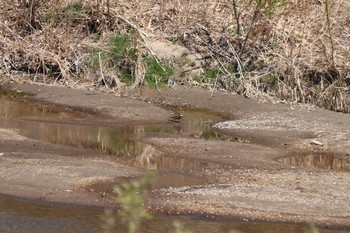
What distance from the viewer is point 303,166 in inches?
478

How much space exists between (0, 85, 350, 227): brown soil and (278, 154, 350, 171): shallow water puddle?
0.39ft

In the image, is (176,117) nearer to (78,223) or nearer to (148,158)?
(148,158)

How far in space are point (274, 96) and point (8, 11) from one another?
18.9ft

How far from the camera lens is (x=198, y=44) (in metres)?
18.8

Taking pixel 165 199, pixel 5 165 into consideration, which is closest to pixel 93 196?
pixel 165 199

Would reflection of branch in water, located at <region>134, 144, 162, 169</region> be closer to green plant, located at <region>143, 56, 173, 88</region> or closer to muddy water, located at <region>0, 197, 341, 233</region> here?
muddy water, located at <region>0, 197, 341, 233</region>

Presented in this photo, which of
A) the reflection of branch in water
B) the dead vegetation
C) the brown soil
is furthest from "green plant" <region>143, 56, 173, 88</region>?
the reflection of branch in water

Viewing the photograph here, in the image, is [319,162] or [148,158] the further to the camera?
[319,162]

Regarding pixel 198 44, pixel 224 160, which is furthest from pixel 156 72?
pixel 224 160

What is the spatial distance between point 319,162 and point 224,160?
4.54 ft

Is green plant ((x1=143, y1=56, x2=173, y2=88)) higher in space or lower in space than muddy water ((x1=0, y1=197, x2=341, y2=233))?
higher

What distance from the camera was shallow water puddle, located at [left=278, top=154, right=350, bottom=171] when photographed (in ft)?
40.2

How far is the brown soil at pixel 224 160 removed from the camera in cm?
945

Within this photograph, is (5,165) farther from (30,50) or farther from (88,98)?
(30,50)
